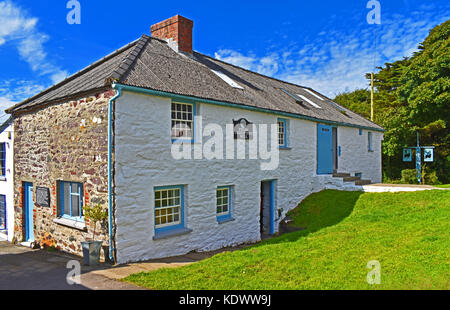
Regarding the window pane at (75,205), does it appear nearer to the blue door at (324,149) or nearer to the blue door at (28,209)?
the blue door at (28,209)

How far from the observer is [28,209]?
11.8m

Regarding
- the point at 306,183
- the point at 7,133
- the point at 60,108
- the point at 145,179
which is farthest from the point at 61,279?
the point at 306,183

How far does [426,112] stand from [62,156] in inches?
970

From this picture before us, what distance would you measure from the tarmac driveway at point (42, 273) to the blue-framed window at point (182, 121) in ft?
13.9

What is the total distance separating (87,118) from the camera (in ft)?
29.7

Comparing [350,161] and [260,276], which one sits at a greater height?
[350,161]

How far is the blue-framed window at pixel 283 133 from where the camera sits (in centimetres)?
1438

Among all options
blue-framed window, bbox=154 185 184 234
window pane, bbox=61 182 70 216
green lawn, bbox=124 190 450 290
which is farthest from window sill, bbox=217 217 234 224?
window pane, bbox=61 182 70 216

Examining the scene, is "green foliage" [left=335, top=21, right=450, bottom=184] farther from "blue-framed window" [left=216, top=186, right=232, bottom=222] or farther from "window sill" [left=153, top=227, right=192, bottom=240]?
"window sill" [left=153, top=227, right=192, bottom=240]

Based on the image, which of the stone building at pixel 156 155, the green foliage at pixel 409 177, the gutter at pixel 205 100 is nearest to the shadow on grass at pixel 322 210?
the stone building at pixel 156 155
